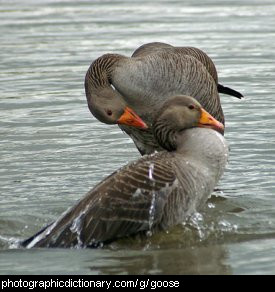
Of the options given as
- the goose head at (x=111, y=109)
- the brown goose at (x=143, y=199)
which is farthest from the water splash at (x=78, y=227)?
the goose head at (x=111, y=109)

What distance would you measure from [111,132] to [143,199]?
4.37 metres

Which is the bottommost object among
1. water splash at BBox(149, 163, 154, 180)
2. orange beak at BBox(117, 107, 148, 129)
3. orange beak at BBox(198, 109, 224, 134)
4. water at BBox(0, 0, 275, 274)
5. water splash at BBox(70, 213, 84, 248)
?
water at BBox(0, 0, 275, 274)

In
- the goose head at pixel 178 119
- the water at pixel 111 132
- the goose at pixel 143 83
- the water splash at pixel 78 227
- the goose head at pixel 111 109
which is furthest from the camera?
the goose at pixel 143 83

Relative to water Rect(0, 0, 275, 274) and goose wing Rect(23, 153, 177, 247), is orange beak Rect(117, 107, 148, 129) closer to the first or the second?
water Rect(0, 0, 275, 274)

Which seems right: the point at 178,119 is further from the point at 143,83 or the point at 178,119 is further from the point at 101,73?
the point at 101,73

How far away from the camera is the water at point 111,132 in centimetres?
903

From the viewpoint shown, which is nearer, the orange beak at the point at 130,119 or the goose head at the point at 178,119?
the goose head at the point at 178,119

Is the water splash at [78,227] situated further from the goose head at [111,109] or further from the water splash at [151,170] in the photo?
the goose head at [111,109]

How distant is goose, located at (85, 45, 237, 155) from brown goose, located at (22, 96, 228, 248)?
171 centimetres

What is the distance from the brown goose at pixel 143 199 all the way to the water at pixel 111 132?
0.16 metres

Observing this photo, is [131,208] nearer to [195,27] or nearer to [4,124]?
[4,124]

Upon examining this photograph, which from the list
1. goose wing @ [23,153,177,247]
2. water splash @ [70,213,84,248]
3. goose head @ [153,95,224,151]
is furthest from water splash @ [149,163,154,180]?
water splash @ [70,213,84,248]

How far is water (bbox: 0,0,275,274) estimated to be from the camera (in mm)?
9031
